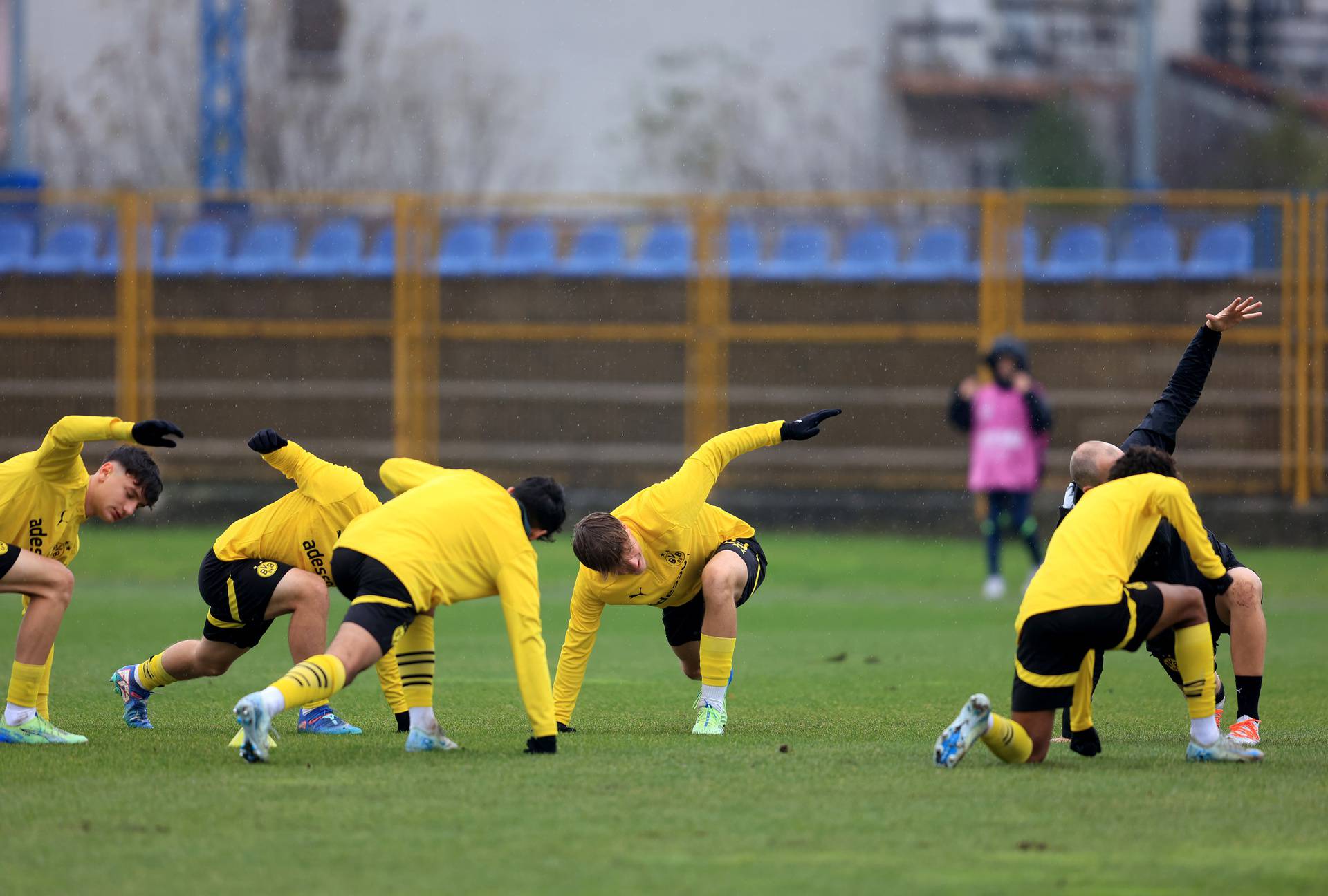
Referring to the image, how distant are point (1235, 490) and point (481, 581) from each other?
14.9 meters

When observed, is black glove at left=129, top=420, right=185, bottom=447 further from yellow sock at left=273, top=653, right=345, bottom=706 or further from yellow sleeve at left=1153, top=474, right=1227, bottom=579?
yellow sleeve at left=1153, top=474, right=1227, bottom=579

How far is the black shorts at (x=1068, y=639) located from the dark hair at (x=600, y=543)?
171 centimetres

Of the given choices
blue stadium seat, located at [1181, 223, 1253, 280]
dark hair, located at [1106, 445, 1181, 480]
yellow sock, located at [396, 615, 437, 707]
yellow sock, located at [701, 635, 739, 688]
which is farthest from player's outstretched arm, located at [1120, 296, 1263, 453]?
blue stadium seat, located at [1181, 223, 1253, 280]

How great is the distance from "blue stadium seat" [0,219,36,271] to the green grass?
1306 centimetres

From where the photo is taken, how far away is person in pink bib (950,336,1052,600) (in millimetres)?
15891

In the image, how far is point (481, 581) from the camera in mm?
6922

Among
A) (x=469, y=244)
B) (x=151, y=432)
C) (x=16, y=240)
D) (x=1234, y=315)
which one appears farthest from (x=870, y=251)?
(x=151, y=432)

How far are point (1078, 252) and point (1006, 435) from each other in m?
5.70

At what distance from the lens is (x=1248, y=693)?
7.45 meters

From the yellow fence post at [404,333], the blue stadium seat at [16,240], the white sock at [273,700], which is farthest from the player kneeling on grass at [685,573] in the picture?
the blue stadium seat at [16,240]

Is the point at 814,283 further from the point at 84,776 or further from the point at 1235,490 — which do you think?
the point at 84,776

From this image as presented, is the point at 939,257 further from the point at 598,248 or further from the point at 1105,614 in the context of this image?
the point at 1105,614

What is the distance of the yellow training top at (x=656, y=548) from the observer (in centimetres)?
769

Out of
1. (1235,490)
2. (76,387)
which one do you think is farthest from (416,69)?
(1235,490)
